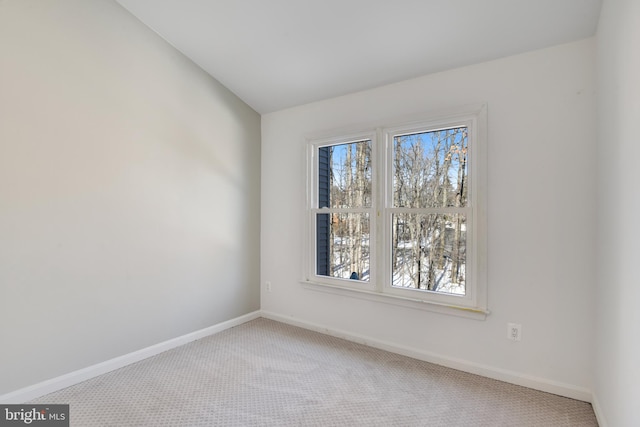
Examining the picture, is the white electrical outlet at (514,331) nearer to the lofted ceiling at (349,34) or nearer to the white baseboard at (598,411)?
the white baseboard at (598,411)

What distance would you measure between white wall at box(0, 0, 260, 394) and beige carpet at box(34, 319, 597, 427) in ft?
1.28

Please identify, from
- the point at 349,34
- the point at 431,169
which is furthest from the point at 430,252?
the point at 349,34

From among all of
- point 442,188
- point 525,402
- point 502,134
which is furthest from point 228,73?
point 525,402

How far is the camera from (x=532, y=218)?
2.14 m

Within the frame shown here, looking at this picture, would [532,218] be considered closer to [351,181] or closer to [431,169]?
[431,169]

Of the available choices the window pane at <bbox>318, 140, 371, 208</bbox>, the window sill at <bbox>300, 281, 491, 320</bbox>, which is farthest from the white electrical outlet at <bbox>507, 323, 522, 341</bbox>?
the window pane at <bbox>318, 140, 371, 208</bbox>

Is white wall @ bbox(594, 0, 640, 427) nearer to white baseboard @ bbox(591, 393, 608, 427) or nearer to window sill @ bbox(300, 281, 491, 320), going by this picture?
white baseboard @ bbox(591, 393, 608, 427)

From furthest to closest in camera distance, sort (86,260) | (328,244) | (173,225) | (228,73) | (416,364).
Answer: (328,244) < (228,73) < (173,225) < (416,364) < (86,260)

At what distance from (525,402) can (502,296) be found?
0.64 m

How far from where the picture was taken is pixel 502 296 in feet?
7.39

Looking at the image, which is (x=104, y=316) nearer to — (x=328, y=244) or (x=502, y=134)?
(x=328, y=244)

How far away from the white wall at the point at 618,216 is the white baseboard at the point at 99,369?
2.89 metres

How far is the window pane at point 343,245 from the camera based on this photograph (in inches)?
117

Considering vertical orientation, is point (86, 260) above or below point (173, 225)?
below
